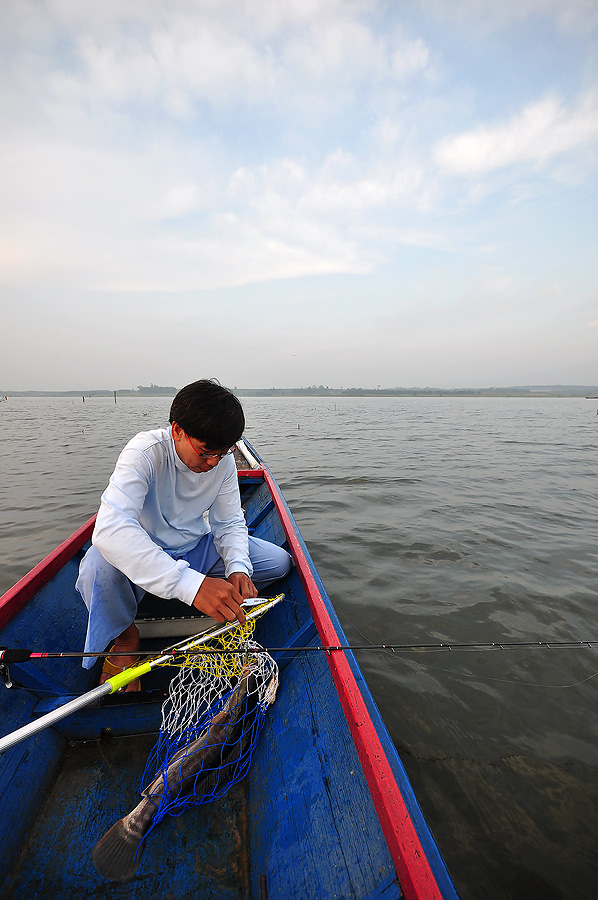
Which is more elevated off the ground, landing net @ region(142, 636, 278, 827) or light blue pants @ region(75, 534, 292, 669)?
light blue pants @ region(75, 534, 292, 669)

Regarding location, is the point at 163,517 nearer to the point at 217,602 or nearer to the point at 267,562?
the point at 217,602

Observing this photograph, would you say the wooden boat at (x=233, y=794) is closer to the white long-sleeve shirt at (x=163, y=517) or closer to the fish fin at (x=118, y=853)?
the fish fin at (x=118, y=853)

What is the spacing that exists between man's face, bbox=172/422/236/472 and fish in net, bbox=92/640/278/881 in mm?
1136

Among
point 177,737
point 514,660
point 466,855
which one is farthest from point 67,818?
point 514,660

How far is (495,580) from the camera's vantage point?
5.28 m

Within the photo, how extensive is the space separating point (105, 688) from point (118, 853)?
83cm

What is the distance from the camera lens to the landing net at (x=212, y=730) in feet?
6.58

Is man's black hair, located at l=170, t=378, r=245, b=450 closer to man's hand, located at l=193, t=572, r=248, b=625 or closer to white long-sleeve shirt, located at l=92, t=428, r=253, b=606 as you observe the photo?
white long-sleeve shirt, located at l=92, t=428, r=253, b=606

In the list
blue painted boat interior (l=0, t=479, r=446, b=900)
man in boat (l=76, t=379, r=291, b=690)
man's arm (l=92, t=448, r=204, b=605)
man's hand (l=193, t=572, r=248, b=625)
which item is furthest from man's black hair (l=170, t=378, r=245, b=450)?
blue painted boat interior (l=0, t=479, r=446, b=900)

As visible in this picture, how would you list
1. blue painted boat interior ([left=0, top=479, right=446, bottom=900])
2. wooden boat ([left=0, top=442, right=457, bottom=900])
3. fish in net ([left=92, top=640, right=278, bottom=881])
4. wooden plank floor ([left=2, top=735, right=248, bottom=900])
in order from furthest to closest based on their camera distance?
fish in net ([left=92, top=640, right=278, bottom=881])
wooden plank floor ([left=2, top=735, right=248, bottom=900])
blue painted boat interior ([left=0, top=479, right=446, bottom=900])
wooden boat ([left=0, top=442, right=457, bottom=900])

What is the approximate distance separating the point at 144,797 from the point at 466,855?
198cm

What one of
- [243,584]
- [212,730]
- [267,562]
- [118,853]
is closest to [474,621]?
[267,562]

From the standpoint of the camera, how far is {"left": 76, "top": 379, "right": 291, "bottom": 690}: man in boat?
7.13ft

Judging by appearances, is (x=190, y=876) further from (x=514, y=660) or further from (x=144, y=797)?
(x=514, y=660)
